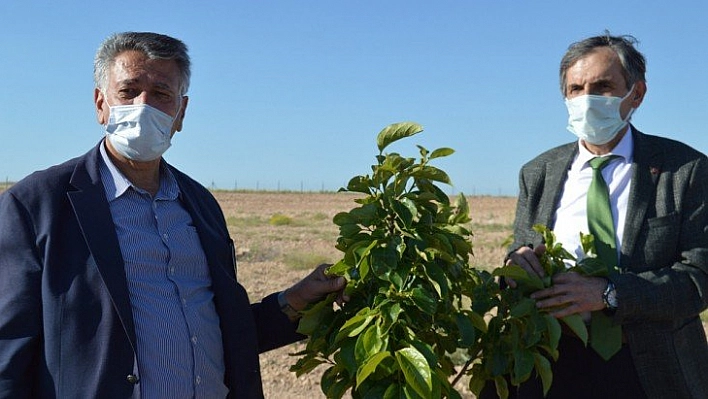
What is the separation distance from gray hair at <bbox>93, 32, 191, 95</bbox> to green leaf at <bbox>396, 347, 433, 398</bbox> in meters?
1.32

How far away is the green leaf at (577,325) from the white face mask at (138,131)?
1.60m

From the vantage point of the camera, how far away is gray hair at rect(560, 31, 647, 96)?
3193mm

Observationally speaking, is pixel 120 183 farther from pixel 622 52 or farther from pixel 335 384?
pixel 622 52

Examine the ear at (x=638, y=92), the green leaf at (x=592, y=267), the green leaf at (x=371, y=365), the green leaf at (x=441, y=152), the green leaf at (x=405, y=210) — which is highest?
the ear at (x=638, y=92)

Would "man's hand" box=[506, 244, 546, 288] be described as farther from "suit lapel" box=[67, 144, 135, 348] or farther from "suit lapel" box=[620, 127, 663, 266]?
"suit lapel" box=[67, 144, 135, 348]

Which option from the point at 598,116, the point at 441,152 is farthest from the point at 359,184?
the point at 598,116

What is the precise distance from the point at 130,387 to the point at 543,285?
146cm

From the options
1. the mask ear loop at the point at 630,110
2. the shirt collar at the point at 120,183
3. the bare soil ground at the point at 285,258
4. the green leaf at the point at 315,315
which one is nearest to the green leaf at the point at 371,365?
the green leaf at the point at 315,315

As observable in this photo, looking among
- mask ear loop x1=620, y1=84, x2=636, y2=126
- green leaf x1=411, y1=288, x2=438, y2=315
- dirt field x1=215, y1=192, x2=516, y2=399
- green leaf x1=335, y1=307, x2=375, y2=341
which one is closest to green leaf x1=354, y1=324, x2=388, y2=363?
green leaf x1=335, y1=307, x2=375, y2=341

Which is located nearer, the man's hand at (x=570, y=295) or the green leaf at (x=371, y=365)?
the green leaf at (x=371, y=365)

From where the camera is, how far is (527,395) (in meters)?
3.31

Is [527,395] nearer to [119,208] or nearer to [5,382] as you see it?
[119,208]

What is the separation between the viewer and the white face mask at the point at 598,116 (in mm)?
3217

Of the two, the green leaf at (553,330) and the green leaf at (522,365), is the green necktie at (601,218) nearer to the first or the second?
the green leaf at (553,330)
